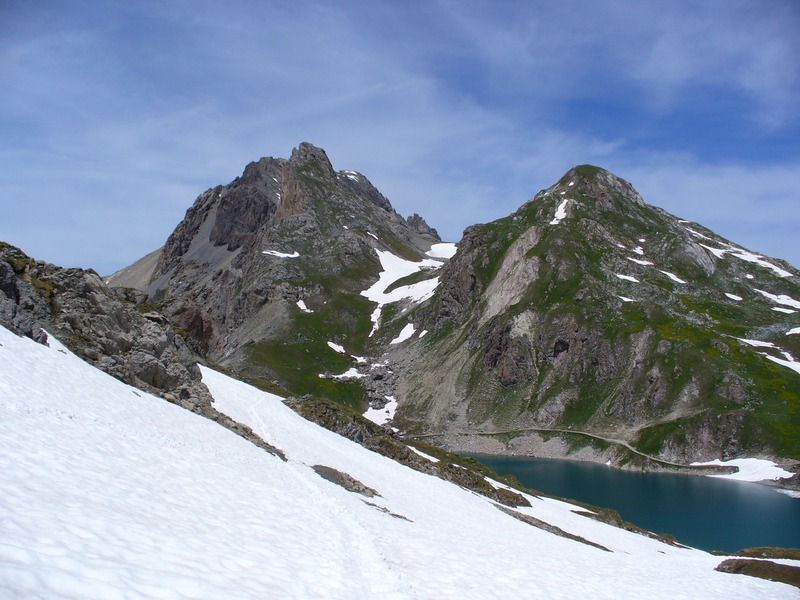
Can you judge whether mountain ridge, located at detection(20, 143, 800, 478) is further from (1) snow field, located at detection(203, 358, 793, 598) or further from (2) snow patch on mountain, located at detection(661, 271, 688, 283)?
(1) snow field, located at detection(203, 358, 793, 598)

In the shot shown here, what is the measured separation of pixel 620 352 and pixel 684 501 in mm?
67694

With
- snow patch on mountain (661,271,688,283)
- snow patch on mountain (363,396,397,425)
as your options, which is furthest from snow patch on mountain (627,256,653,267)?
snow patch on mountain (363,396,397,425)

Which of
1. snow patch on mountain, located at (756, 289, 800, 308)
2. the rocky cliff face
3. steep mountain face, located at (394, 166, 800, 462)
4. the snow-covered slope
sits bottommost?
the snow-covered slope

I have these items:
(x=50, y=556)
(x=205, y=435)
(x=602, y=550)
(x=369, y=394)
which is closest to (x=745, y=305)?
(x=369, y=394)

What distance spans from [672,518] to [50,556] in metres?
87.5

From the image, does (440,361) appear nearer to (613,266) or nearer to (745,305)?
(613,266)

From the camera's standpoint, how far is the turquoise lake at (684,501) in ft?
226

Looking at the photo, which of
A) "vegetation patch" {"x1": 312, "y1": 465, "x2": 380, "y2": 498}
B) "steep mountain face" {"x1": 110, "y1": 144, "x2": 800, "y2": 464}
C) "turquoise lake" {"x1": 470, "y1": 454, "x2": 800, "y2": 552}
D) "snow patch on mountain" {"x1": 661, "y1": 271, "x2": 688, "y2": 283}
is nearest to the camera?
"vegetation patch" {"x1": 312, "y1": 465, "x2": 380, "y2": 498}

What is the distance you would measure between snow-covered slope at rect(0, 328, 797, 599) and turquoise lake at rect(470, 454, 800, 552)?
48052mm

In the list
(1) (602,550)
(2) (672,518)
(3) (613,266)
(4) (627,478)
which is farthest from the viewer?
(3) (613,266)

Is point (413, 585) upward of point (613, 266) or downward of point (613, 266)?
downward

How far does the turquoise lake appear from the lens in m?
68.8

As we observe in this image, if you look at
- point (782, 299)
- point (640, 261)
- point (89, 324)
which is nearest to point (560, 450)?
point (640, 261)

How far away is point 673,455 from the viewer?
4769 inches
